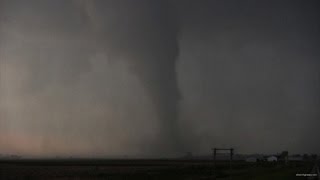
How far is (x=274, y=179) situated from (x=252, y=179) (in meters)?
2.71

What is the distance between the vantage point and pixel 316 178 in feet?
154

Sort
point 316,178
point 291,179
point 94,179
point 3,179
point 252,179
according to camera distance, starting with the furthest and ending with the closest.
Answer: point 94,179 < point 3,179 < point 252,179 < point 291,179 < point 316,178

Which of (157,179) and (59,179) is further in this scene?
(59,179)

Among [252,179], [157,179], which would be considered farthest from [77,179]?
[252,179]

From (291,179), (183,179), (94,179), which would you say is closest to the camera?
(291,179)

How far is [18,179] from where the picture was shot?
6181 centimetres

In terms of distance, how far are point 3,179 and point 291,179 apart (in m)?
36.2

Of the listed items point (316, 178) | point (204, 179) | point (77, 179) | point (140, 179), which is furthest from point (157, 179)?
point (316, 178)

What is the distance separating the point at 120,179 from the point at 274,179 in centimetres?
2467

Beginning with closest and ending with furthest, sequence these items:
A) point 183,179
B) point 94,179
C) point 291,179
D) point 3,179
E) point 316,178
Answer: point 316,178, point 291,179, point 3,179, point 183,179, point 94,179

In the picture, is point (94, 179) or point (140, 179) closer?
point (140, 179)

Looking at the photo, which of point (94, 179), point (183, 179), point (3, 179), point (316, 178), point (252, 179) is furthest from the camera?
point (94, 179)

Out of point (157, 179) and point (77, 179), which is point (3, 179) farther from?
point (157, 179)

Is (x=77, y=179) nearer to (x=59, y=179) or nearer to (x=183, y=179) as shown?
(x=59, y=179)
